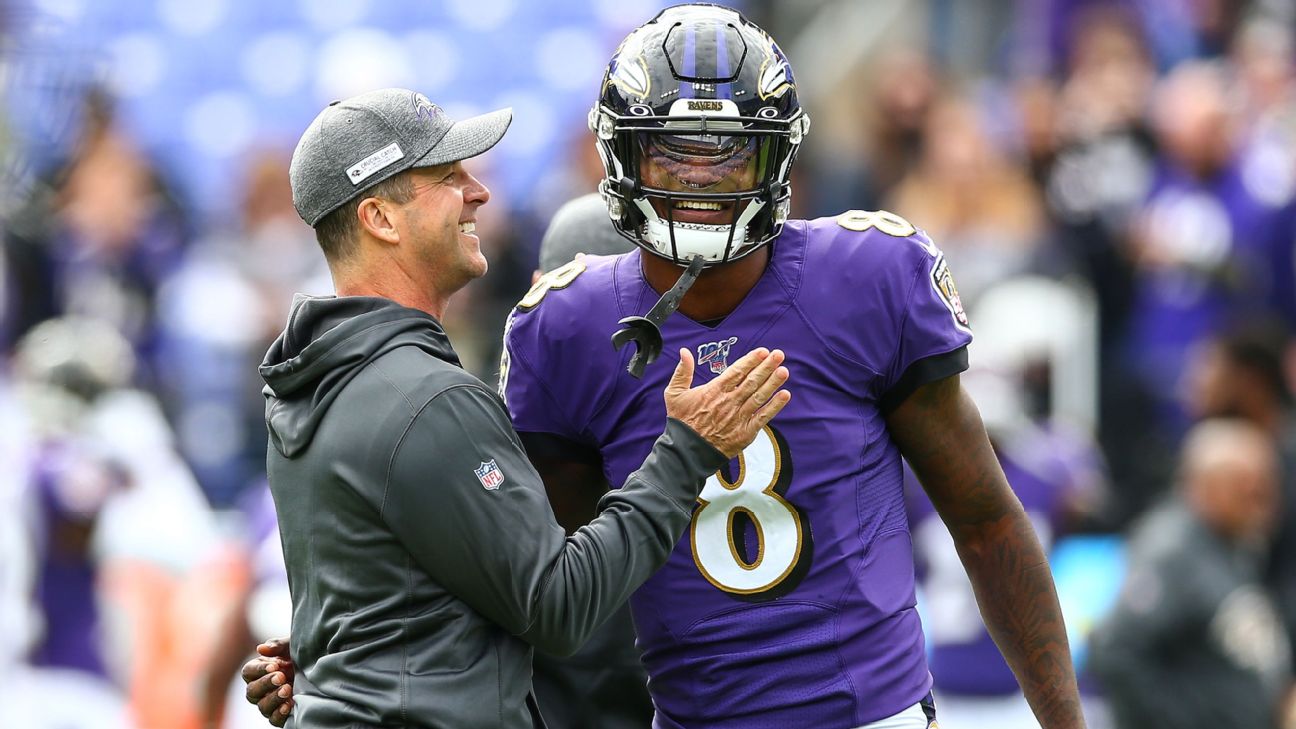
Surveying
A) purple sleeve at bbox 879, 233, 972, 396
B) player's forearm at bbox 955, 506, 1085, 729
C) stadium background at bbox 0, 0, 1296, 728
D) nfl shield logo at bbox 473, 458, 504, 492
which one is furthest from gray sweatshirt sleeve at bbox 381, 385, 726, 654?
stadium background at bbox 0, 0, 1296, 728

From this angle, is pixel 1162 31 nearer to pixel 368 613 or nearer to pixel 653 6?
pixel 653 6

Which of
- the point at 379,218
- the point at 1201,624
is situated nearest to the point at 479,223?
the point at 1201,624

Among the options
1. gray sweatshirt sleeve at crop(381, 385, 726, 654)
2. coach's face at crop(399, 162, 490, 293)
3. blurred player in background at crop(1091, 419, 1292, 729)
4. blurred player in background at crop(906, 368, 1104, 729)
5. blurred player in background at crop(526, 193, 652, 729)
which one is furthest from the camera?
blurred player in background at crop(906, 368, 1104, 729)

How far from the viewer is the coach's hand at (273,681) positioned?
10.7 feet

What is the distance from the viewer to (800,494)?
3.15m

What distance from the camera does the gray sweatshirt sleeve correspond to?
288 centimetres

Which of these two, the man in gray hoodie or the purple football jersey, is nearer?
the man in gray hoodie

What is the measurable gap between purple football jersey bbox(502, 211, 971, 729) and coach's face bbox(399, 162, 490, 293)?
0.63ft

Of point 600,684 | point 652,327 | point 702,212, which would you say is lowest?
point 600,684

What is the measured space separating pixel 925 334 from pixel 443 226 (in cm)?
85

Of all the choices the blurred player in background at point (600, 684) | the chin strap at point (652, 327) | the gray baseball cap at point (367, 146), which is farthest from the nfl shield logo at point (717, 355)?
the blurred player in background at point (600, 684)

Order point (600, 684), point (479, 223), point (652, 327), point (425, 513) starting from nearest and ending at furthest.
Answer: point (425, 513) < point (652, 327) < point (600, 684) < point (479, 223)

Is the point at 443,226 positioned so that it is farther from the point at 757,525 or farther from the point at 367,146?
the point at 757,525

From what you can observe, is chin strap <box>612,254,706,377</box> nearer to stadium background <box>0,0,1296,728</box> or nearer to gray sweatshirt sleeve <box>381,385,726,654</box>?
gray sweatshirt sleeve <box>381,385,726,654</box>
